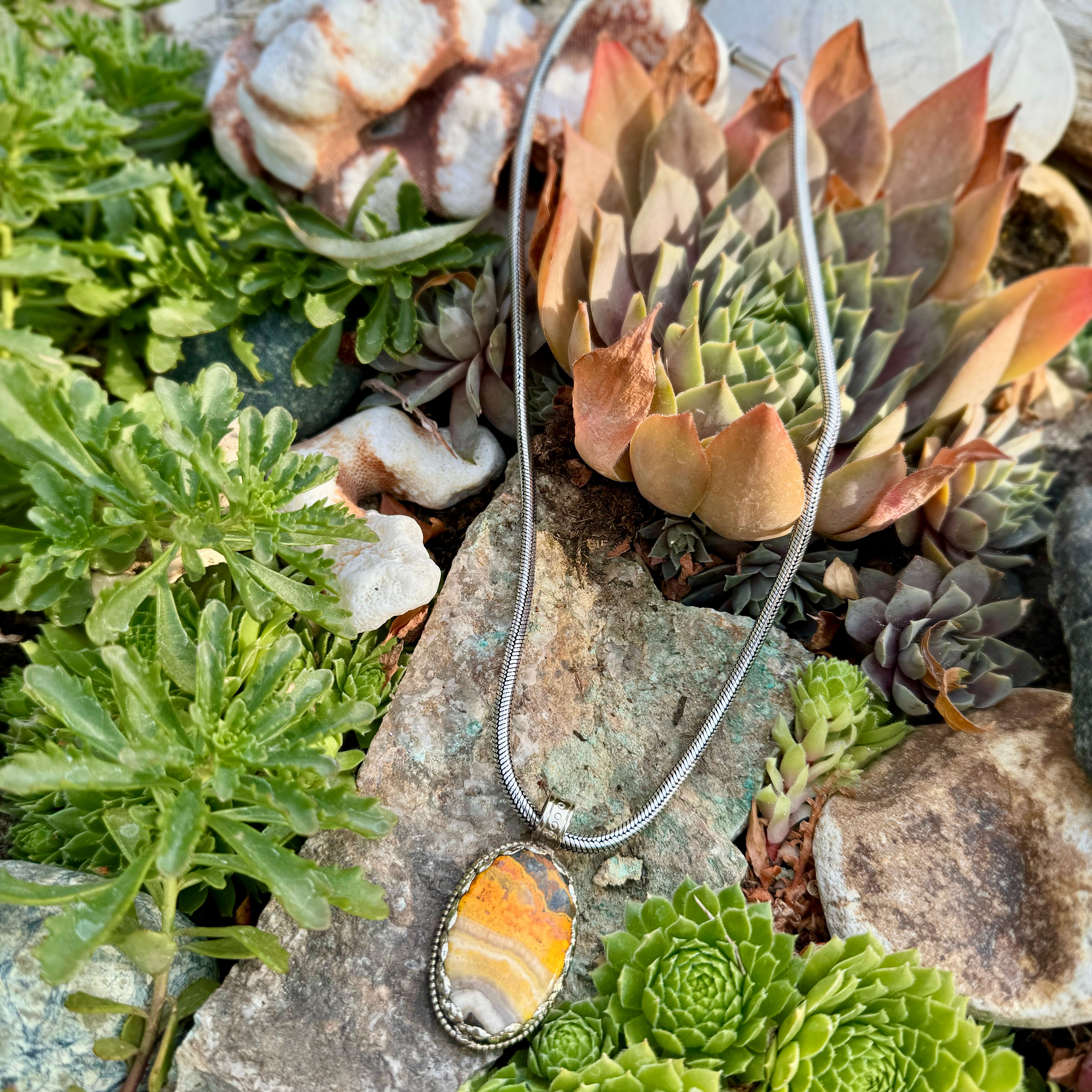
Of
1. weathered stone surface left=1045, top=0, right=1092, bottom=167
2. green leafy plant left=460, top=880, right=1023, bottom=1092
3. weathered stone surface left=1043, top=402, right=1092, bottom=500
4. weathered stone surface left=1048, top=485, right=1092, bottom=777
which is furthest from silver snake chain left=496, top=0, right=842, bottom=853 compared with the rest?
weathered stone surface left=1045, top=0, right=1092, bottom=167

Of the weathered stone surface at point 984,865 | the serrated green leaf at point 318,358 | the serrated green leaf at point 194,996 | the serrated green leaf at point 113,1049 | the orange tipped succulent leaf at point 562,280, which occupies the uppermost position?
the orange tipped succulent leaf at point 562,280

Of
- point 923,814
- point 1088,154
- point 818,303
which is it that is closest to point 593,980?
point 923,814

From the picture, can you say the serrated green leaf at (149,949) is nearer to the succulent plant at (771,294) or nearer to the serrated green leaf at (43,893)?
the serrated green leaf at (43,893)

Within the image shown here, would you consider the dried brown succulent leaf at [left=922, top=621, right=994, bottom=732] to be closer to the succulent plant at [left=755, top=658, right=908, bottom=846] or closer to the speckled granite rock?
the succulent plant at [left=755, top=658, right=908, bottom=846]

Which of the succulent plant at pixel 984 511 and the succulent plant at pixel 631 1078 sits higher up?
the succulent plant at pixel 984 511

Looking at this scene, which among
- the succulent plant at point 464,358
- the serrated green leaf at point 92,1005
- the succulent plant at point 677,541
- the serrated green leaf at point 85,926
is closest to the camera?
the serrated green leaf at point 85,926

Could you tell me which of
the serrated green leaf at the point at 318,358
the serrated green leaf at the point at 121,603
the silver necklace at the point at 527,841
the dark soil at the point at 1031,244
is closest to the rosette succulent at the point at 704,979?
the silver necklace at the point at 527,841
